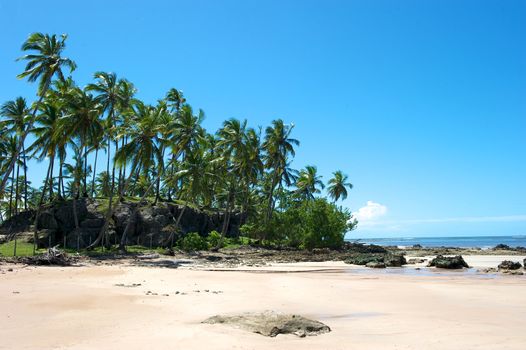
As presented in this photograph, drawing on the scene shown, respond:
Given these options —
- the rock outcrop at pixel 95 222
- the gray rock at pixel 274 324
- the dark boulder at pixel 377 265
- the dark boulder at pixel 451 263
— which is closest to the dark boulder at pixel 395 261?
the dark boulder at pixel 377 265

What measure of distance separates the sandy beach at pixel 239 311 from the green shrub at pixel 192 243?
777 inches

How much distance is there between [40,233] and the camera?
34.8 metres

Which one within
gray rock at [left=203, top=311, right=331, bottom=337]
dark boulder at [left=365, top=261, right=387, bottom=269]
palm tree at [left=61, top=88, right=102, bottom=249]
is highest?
palm tree at [left=61, top=88, right=102, bottom=249]

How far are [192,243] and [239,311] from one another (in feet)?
93.8

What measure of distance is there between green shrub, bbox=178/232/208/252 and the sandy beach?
19.7m

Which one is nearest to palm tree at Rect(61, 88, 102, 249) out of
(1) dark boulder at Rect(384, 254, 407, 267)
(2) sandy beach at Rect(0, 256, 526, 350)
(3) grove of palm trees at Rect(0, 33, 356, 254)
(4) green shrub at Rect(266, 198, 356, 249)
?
(3) grove of palm trees at Rect(0, 33, 356, 254)

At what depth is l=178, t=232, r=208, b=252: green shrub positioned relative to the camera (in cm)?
3803

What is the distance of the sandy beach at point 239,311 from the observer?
7.40 metres

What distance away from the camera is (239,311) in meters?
10.5

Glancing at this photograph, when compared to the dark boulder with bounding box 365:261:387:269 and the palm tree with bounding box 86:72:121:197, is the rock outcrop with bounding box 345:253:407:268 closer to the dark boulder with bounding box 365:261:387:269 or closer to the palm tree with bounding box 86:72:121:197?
the dark boulder with bounding box 365:261:387:269

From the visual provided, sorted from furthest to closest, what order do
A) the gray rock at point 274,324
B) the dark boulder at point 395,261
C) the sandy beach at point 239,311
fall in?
the dark boulder at point 395,261 < the gray rock at point 274,324 < the sandy beach at point 239,311

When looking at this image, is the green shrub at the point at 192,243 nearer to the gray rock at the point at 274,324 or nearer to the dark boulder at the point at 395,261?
the dark boulder at the point at 395,261

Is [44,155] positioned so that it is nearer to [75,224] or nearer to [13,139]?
[75,224]

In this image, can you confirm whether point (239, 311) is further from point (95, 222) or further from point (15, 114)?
point (15, 114)
